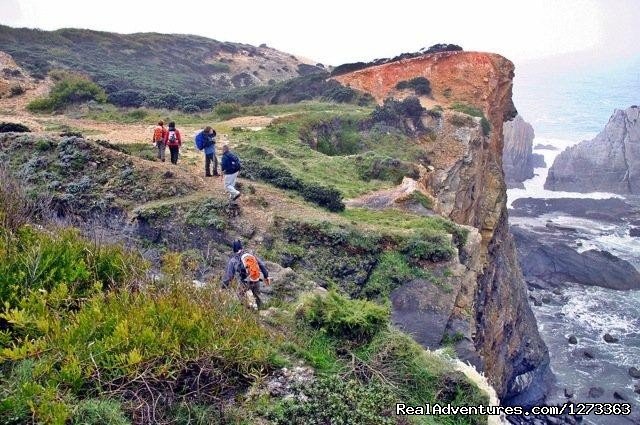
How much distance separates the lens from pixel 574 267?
3684 cm

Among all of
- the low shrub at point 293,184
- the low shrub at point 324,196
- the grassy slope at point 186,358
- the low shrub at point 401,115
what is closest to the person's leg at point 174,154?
the low shrub at point 293,184

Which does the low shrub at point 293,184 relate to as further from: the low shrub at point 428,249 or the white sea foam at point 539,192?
the white sea foam at point 539,192

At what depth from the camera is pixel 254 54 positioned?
65000 mm

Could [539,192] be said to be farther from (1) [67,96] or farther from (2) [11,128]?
(2) [11,128]

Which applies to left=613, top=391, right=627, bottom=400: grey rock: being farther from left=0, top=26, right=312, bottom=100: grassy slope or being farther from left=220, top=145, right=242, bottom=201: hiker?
left=0, top=26, right=312, bottom=100: grassy slope

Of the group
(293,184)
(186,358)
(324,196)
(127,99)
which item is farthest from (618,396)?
(127,99)

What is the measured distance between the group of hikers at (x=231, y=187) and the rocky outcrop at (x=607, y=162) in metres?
52.7

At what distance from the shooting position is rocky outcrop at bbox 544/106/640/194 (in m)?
56.4

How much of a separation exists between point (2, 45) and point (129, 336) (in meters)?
41.3

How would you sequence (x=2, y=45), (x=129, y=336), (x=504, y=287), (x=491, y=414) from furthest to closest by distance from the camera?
(x=2, y=45) < (x=504, y=287) < (x=491, y=414) < (x=129, y=336)

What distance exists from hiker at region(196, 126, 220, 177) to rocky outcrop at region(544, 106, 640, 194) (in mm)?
52206

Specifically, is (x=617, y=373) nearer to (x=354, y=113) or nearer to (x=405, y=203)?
(x=405, y=203)

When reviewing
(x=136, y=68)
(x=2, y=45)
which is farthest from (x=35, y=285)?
→ (x=136, y=68)

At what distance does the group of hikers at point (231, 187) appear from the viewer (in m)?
8.97
